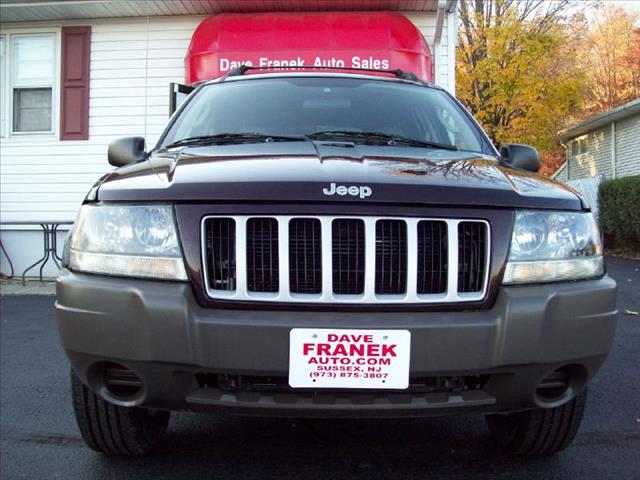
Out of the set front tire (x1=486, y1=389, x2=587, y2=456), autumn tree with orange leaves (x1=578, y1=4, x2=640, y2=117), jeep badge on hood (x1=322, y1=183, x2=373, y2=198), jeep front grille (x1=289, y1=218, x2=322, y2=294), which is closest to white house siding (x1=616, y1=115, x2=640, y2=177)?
autumn tree with orange leaves (x1=578, y1=4, x2=640, y2=117)

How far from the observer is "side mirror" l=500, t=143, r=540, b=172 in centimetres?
282

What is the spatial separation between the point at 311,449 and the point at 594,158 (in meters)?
20.6

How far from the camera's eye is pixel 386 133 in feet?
10.1

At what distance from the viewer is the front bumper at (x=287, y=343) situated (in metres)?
1.81

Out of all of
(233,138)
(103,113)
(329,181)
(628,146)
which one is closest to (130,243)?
(329,181)

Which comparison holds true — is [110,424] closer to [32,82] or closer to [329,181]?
[329,181]

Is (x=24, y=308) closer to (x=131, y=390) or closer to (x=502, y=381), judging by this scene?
(x=131, y=390)

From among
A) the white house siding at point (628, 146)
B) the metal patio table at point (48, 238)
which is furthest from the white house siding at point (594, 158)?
the metal patio table at point (48, 238)

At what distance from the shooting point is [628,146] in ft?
57.0

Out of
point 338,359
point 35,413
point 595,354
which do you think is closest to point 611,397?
point 595,354

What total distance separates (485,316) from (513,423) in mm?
860

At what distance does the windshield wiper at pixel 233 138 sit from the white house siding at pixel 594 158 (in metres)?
17.9

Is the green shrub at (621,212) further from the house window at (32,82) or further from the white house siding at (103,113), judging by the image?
the house window at (32,82)

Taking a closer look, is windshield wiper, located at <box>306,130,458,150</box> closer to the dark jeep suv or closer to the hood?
the hood
